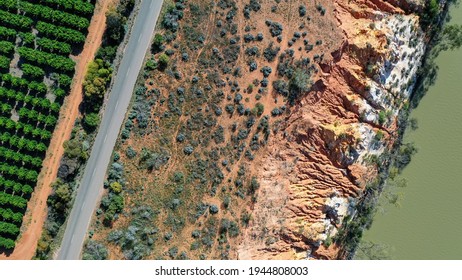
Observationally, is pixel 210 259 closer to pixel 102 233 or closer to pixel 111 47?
pixel 102 233

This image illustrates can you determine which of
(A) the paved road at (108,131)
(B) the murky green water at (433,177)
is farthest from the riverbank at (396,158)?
(A) the paved road at (108,131)

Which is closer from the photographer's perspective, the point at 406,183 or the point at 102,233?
the point at 102,233

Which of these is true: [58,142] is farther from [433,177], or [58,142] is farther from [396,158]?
[433,177]

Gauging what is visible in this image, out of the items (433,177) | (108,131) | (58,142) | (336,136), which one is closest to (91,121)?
(108,131)

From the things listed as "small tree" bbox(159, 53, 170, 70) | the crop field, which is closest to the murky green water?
"small tree" bbox(159, 53, 170, 70)

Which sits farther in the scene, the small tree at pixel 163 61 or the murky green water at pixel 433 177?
the murky green water at pixel 433 177

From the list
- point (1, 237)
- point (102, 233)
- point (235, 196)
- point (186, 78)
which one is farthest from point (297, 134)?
point (1, 237)

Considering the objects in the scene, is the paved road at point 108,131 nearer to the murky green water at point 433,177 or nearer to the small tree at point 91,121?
the small tree at point 91,121
